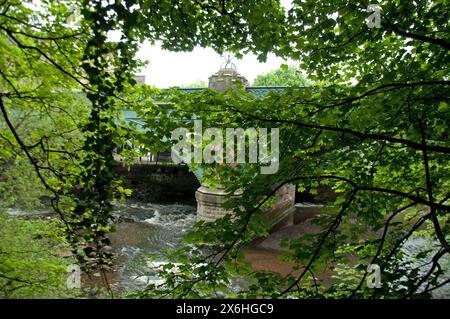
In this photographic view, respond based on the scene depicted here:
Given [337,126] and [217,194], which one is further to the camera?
[217,194]

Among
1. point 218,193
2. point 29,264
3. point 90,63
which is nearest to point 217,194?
point 218,193

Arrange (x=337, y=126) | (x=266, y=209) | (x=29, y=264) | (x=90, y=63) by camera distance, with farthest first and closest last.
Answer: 1. (x=266, y=209)
2. (x=29, y=264)
3. (x=337, y=126)
4. (x=90, y=63)

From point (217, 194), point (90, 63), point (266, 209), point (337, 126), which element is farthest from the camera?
point (266, 209)

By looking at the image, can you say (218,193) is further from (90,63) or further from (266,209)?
(90,63)

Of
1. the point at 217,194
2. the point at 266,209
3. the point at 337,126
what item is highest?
the point at 337,126

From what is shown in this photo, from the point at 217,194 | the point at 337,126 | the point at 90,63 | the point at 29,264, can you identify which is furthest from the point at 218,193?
the point at 90,63

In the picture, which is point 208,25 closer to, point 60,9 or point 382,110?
point 60,9

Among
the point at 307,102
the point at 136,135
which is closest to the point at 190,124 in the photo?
the point at 136,135

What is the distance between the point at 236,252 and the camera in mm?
2559

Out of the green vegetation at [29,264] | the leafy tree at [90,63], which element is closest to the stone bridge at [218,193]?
the green vegetation at [29,264]

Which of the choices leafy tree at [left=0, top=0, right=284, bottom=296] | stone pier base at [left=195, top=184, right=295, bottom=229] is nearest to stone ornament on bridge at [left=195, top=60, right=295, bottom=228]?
stone pier base at [left=195, top=184, right=295, bottom=229]

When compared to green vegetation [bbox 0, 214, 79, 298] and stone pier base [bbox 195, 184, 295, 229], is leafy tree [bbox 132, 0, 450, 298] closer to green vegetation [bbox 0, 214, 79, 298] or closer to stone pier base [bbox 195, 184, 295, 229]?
green vegetation [bbox 0, 214, 79, 298]

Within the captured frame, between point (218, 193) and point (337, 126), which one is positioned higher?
point (337, 126)

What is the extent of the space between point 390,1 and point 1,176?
6.85 meters
